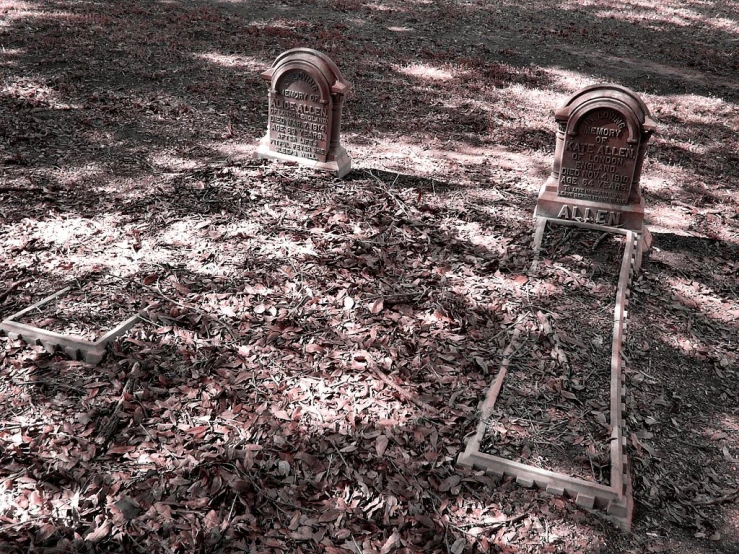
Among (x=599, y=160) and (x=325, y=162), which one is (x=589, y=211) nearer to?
(x=599, y=160)

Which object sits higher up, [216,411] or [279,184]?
[279,184]

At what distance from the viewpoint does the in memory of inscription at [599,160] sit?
7.46 m

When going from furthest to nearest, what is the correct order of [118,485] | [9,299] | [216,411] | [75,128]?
[75,128] → [9,299] → [216,411] → [118,485]

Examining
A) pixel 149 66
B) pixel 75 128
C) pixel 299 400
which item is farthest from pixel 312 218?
pixel 149 66

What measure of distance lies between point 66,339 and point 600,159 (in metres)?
5.69

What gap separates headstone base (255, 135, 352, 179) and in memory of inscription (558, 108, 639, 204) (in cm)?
270

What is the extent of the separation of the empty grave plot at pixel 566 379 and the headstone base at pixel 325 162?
289 centimetres

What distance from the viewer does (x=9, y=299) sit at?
6.18 m

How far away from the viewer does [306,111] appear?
8625 mm

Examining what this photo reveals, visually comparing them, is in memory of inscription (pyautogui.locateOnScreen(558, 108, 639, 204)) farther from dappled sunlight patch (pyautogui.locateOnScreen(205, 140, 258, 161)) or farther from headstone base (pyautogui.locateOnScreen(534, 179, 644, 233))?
dappled sunlight patch (pyautogui.locateOnScreen(205, 140, 258, 161))

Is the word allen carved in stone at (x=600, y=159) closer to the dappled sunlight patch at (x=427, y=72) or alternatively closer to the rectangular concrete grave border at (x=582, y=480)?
the rectangular concrete grave border at (x=582, y=480)

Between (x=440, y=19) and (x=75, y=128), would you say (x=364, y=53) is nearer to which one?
(x=440, y=19)

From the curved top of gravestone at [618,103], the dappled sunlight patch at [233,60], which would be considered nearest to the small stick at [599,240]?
the curved top of gravestone at [618,103]

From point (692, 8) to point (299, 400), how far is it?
18.7 metres
